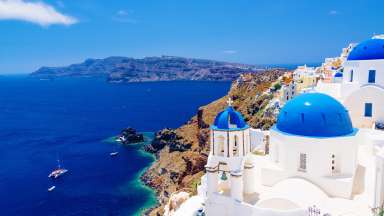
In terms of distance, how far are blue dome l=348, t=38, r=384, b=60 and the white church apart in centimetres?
629

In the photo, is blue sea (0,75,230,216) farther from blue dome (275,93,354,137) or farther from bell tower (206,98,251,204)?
blue dome (275,93,354,137)

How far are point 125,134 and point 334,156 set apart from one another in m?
61.8

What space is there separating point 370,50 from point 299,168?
36.2ft

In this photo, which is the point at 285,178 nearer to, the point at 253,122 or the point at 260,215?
the point at 260,215

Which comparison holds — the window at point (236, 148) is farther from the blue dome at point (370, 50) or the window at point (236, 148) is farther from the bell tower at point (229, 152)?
the blue dome at point (370, 50)

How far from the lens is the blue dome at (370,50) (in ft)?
71.5

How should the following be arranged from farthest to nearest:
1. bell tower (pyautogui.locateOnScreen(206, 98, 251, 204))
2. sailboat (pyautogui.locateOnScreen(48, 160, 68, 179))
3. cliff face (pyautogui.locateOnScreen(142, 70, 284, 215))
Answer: sailboat (pyautogui.locateOnScreen(48, 160, 68, 179)) < cliff face (pyautogui.locateOnScreen(142, 70, 284, 215)) < bell tower (pyautogui.locateOnScreen(206, 98, 251, 204))

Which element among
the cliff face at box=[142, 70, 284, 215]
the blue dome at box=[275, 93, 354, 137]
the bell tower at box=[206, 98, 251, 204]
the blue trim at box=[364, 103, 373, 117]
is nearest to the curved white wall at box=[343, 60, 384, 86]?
the blue trim at box=[364, 103, 373, 117]

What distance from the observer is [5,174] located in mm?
55594

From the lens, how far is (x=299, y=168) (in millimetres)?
17062

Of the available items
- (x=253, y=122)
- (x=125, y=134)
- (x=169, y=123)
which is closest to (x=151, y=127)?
(x=169, y=123)

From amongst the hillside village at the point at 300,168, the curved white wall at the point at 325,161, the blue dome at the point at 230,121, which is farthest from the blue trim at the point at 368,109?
the blue dome at the point at 230,121

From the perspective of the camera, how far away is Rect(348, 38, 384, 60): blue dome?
2180 cm

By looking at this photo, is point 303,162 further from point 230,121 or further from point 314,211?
point 230,121
